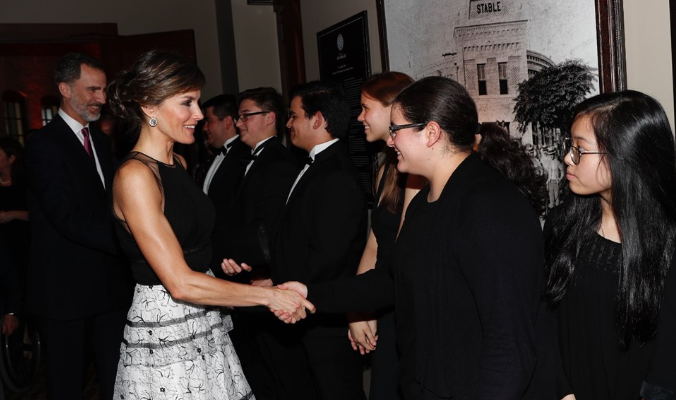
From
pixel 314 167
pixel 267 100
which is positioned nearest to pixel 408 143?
pixel 314 167

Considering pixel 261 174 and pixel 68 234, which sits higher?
pixel 261 174

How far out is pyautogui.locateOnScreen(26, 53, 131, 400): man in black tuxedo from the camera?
11.1ft

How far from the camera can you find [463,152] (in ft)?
6.30

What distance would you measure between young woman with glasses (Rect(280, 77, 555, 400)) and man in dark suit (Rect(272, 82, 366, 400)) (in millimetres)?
1138

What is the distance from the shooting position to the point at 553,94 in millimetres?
2527

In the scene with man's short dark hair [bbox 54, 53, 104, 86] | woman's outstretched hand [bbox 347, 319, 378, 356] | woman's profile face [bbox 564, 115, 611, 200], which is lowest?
woman's outstretched hand [bbox 347, 319, 378, 356]

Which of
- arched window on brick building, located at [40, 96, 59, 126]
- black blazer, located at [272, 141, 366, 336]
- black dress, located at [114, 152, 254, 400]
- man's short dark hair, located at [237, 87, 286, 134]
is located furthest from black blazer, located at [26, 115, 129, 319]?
arched window on brick building, located at [40, 96, 59, 126]

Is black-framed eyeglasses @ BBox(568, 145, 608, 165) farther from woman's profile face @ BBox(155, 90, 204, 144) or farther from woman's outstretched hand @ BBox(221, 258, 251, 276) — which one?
woman's outstretched hand @ BBox(221, 258, 251, 276)

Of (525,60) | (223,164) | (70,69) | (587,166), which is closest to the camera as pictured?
(587,166)

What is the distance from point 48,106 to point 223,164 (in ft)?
22.9

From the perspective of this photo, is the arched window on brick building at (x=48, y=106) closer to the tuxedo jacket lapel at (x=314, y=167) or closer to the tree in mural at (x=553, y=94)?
the tuxedo jacket lapel at (x=314, y=167)

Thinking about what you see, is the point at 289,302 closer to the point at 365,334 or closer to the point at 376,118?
the point at 365,334

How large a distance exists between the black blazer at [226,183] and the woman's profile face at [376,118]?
1590 mm

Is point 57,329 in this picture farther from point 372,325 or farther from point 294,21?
point 294,21
